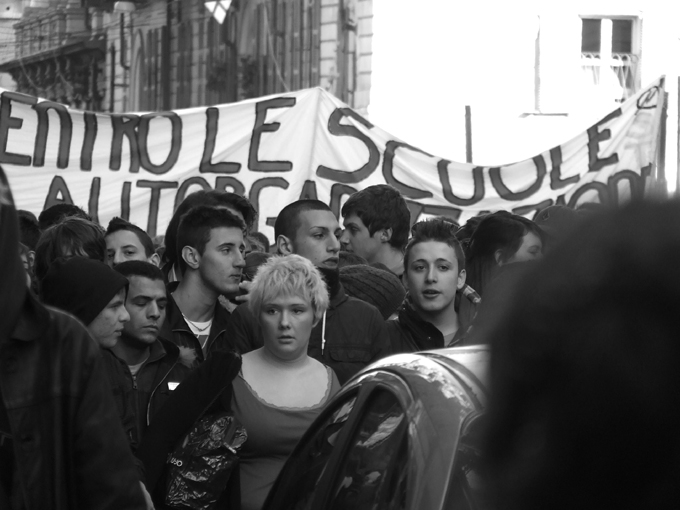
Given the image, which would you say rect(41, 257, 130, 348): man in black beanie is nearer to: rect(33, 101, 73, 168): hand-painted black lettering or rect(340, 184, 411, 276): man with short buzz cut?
rect(340, 184, 411, 276): man with short buzz cut

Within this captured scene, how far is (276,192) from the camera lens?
10.1 meters

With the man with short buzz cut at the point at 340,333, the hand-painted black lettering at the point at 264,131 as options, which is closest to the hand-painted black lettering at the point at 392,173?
the hand-painted black lettering at the point at 264,131

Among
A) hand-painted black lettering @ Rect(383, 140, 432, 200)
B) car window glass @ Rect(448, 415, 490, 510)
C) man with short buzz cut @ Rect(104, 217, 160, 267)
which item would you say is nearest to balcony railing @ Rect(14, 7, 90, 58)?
hand-painted black lettering @ Rect(383, 140, 432, 200)

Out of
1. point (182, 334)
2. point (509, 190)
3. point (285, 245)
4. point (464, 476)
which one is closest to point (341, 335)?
point (182, 334)

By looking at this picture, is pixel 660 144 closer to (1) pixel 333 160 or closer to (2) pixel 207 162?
(1) pixel 333 160

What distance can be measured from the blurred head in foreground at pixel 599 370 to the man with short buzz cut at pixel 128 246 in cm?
534

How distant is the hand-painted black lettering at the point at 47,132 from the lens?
392 inches

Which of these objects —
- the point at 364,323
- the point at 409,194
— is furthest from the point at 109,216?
the point at 364,323

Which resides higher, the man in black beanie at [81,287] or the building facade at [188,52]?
the building facade at [188,52]

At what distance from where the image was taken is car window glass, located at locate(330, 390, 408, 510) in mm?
2262

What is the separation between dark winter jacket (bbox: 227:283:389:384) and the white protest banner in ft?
16.0

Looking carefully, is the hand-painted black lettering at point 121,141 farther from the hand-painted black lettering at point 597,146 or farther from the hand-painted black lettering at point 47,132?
the hand-painted black lettering at point 597,146

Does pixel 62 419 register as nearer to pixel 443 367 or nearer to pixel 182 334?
pixel 443 367

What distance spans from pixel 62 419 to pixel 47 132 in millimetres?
8036
